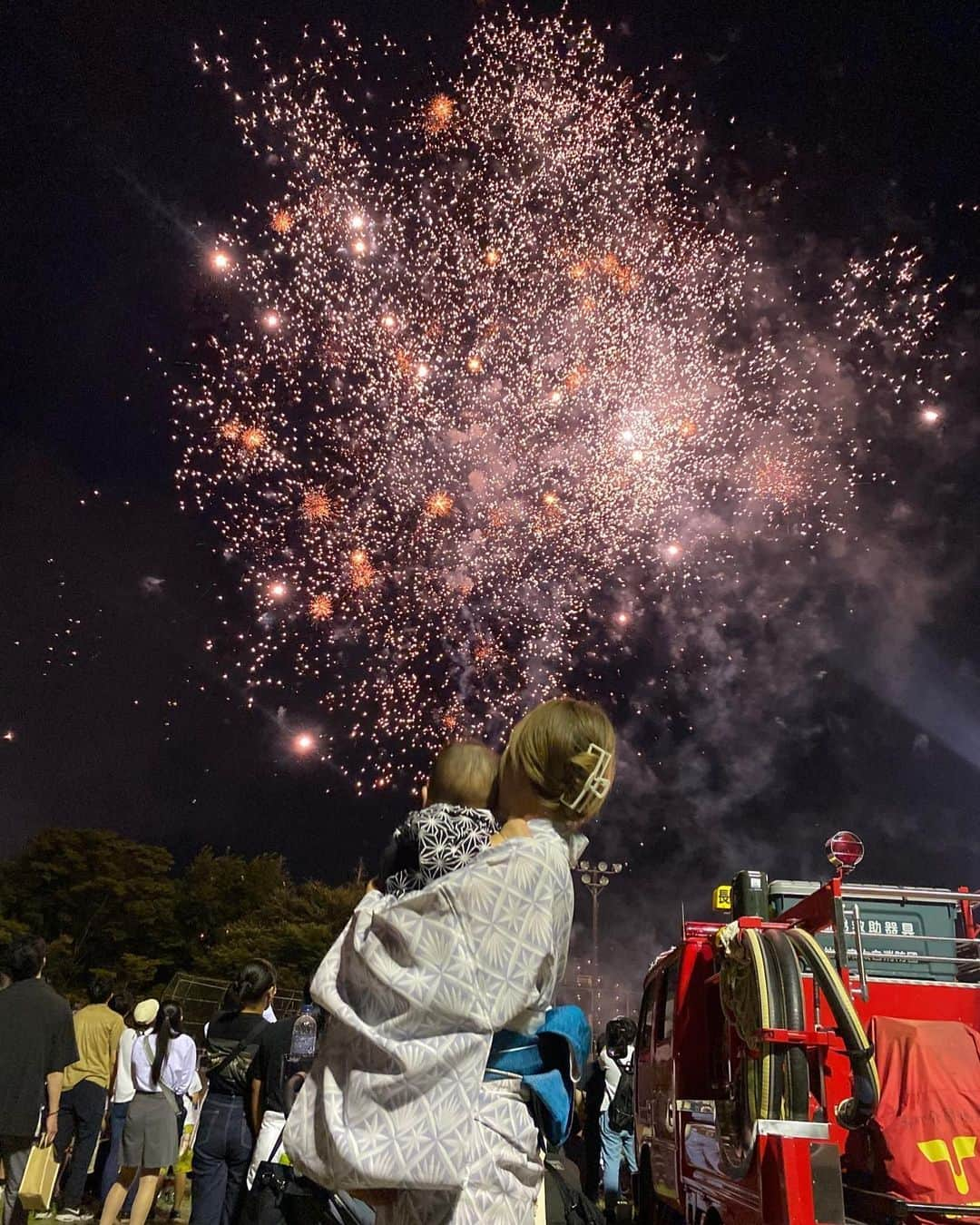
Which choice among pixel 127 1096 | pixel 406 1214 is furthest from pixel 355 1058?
pixel 127 1096

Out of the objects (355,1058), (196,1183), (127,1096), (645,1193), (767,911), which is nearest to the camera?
(355,1058)

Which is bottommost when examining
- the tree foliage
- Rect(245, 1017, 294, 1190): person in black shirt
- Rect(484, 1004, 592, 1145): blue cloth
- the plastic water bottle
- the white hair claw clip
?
Rect(484, 1004, 592, 1145): blue cloth

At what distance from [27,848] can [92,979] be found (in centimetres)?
3414

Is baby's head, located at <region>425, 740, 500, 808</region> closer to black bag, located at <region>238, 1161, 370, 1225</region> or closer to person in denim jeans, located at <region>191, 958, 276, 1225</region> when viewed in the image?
black bag, located at <region>238, 1161, 370, 1225</region>

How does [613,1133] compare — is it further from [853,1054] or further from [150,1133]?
[853,1054]

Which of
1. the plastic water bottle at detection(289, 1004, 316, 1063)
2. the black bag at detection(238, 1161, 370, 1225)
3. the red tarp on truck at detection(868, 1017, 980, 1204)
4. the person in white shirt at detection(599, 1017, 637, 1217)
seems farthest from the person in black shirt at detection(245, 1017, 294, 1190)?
the person in white shirt at detection(599, 1017, 637, 1217)

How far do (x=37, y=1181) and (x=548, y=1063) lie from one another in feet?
18.1

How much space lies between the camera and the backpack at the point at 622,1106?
890 centimetres

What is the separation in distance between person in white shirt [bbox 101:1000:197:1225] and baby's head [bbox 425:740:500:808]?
5941 millimetres

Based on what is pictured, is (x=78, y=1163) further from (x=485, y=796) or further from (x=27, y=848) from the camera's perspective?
(x=27, y=848)

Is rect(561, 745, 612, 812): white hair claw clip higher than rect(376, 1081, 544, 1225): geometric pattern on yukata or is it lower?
higher

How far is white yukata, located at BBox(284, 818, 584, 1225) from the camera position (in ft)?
5.68

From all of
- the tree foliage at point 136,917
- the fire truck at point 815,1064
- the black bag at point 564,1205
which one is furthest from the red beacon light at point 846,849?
the tree foliage at point 136,917

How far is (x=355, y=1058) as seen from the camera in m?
1.78
